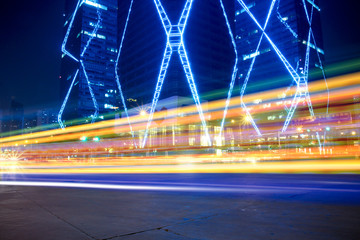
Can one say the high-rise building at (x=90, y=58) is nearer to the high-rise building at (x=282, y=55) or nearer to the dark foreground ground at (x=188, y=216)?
the high-rise building at (x=282, y=55)

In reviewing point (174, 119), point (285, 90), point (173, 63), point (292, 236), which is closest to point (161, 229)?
point (292, 236)

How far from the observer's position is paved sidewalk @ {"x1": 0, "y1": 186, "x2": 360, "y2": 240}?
3139mm

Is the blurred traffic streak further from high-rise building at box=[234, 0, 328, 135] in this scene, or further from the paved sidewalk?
high-rise building at box=[234, 0, 328, 135]

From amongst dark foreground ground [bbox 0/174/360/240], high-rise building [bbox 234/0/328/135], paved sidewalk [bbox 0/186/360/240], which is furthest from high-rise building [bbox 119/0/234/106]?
paved sidewalk [bbox 0/186/360/240]

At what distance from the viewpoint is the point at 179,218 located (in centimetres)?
395

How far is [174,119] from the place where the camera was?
1827 inches

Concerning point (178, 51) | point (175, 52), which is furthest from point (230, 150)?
point (175, 52)

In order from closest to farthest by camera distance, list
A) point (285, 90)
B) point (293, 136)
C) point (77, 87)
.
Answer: point (293, 136) → point (285, 90) → point (77, 87)

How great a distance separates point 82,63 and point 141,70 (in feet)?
144

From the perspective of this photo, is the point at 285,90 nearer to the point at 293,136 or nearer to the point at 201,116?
the point at 201,116

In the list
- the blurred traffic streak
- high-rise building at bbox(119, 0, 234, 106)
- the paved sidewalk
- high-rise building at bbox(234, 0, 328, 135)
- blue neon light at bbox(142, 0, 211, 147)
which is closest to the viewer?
the paved sidewalk

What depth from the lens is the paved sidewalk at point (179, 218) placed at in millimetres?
3139

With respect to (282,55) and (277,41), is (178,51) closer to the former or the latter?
(282,55)

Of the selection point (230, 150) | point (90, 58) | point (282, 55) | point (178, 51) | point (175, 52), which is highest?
point (90, 58)
